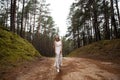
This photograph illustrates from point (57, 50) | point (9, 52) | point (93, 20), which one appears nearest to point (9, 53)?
point (9, 52)

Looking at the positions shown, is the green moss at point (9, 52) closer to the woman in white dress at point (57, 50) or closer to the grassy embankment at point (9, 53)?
the grassy embankment at point (9, 53)

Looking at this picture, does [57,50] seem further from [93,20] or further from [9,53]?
[93,20]

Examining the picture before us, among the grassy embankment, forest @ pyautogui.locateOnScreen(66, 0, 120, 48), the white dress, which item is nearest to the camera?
the white dress

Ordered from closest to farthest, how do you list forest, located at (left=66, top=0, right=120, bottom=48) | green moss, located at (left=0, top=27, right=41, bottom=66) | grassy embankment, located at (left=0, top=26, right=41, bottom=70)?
grassy embankment, located at (left=0, top=26, right=41, bottom=70) < green moss, located at (left=0, top=27, right=41, bottom=66) < forest, located at (left=66, top=0, right=120, bottom=48)

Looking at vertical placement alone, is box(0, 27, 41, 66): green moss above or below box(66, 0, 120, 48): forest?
below

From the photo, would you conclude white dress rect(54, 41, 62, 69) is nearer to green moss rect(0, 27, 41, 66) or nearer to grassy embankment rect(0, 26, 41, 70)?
grassy embankment rect(0, 26, 41, 70)

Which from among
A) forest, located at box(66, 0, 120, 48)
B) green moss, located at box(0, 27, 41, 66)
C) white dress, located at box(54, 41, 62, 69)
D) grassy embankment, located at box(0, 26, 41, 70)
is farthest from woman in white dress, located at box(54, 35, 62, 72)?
forest, located at box(66, 0, 120, 48)

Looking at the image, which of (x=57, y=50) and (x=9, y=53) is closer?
(x=57, y=50)

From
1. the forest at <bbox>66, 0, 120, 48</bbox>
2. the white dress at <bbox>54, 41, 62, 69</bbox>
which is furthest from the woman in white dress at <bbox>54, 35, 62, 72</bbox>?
the forest at <bbox>66, 0, 120, 48</bbox>

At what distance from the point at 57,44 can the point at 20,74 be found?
2.71m

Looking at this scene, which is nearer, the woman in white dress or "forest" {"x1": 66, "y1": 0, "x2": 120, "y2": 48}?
the woman in white dress

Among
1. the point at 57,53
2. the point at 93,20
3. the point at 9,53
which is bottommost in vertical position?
the point at 9,53

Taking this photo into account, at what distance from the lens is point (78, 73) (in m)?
8.38

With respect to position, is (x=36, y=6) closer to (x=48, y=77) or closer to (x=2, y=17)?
(x=2, y=17)
